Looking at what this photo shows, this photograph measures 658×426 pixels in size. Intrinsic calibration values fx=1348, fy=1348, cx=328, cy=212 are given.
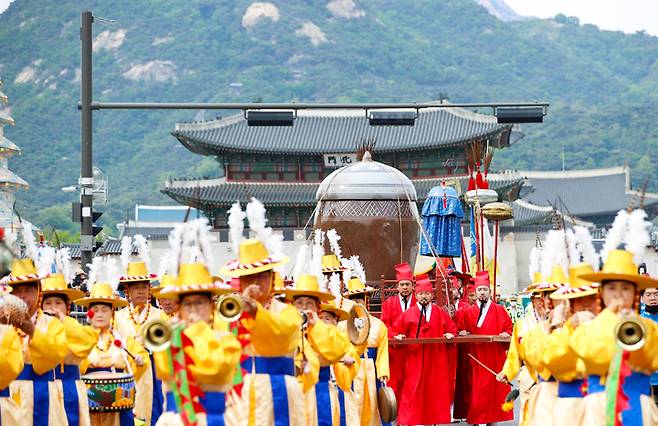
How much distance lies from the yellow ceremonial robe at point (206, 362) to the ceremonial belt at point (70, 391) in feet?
8.38

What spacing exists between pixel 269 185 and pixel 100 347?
39562mm

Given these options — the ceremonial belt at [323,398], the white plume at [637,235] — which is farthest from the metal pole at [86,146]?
the white plume at [637,235]

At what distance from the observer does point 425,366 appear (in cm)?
1698

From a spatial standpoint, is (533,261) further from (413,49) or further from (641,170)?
(413,49)

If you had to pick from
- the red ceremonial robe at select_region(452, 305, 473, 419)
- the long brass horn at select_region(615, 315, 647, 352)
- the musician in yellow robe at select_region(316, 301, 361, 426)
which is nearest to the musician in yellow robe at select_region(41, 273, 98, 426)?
the musician in yellow robe at select_region(316, 301, 361, 426)

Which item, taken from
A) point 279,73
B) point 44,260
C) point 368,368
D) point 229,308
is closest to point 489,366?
point 368,368

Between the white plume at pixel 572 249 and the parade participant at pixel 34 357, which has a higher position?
the white plume at pixel 572 249

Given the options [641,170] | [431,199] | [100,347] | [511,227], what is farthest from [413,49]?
[100,347]

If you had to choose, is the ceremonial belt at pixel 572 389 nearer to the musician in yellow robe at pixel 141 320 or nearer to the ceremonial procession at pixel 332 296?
the ceremonial procession at pixel 332 296

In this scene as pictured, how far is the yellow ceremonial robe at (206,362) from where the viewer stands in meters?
8.47

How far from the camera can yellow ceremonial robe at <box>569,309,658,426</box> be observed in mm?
9023

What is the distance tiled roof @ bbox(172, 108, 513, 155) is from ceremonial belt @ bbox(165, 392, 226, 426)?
42.8 meters

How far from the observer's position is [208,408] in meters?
8.62

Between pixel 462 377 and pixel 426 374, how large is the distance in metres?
0.83
